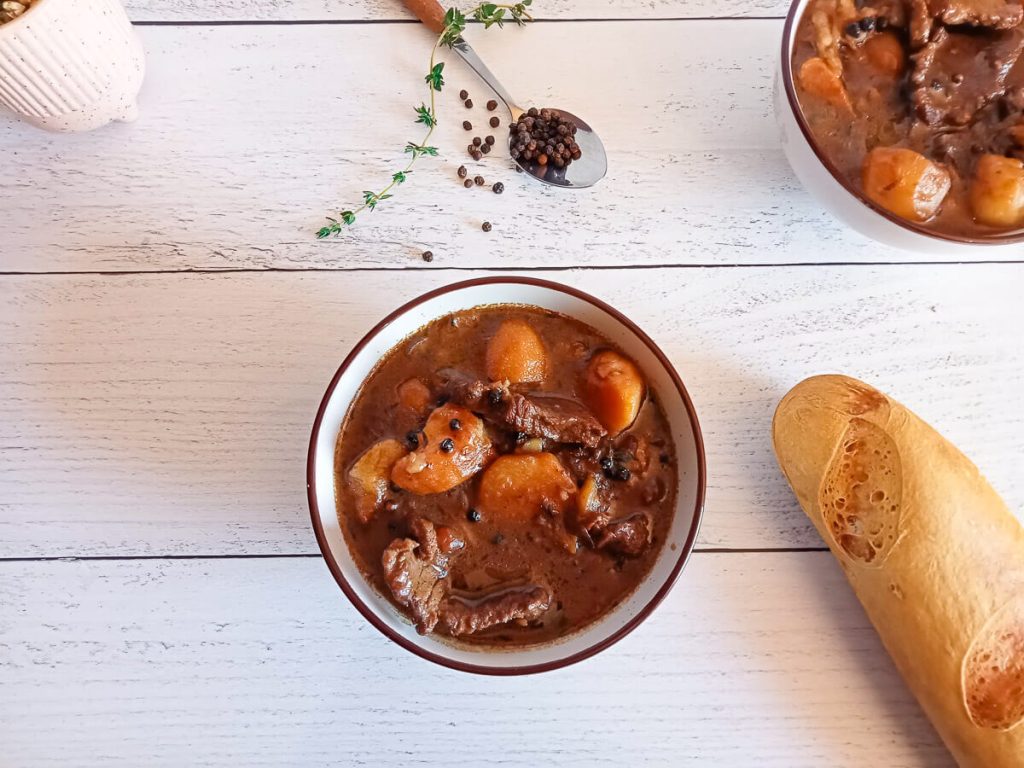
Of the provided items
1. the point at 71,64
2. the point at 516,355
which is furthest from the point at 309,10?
the point at 516,355

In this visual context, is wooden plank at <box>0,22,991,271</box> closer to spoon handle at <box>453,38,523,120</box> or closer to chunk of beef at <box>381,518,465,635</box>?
spoon handle at <box>453,38,523,120</box>

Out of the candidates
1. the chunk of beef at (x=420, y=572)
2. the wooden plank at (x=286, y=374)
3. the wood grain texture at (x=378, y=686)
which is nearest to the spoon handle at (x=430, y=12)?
the wooden plank at (x=286, y=374)

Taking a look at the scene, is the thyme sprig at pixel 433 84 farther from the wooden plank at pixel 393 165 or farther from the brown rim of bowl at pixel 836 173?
the brown rim of bowl at pixel 836 173

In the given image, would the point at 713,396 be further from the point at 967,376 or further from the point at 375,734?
the point at 375,734

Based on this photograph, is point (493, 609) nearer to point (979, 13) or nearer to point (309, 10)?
point (309, 10)

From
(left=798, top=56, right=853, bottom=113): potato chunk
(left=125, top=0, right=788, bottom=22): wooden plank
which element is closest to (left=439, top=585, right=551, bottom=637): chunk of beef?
(left=798, top=56, right=853, bottom=113): potato chunk

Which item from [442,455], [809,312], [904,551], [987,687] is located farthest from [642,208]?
[987,687]
